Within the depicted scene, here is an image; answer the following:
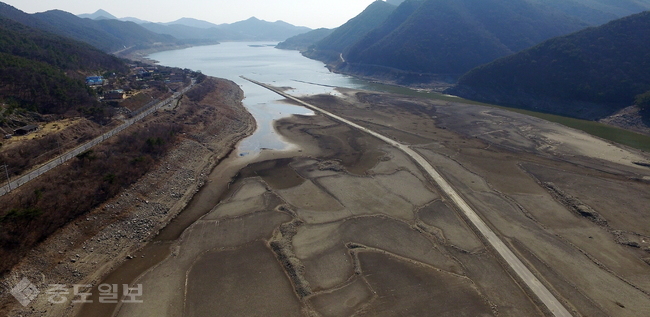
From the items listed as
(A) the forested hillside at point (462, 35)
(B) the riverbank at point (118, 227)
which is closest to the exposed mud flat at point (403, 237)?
(B) the riverbank at point (118, 227)

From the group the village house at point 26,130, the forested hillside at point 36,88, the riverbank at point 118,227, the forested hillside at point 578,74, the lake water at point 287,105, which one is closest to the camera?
the riverbank at point 118,227

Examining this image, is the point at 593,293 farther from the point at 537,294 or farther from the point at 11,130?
the point at 11,130

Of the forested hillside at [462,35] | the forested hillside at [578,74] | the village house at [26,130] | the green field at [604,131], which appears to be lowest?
the village house at [26,130]

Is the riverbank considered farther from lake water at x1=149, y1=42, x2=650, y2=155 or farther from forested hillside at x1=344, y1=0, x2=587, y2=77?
forested hillside at x1=344, y1=0, x2=587, y2=77

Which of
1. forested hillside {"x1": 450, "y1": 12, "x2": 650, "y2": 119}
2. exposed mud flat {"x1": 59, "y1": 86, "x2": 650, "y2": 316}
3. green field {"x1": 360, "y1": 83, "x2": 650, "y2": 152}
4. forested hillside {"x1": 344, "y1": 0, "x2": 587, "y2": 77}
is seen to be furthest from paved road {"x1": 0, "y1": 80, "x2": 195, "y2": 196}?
forested hillside {"x1": 344, "y1": 0, "x2": 587, "y2": 77}

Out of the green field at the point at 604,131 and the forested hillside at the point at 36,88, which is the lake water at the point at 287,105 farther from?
the forested hillside at the point at 36,88

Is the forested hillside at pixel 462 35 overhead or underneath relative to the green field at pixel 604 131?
overhead
